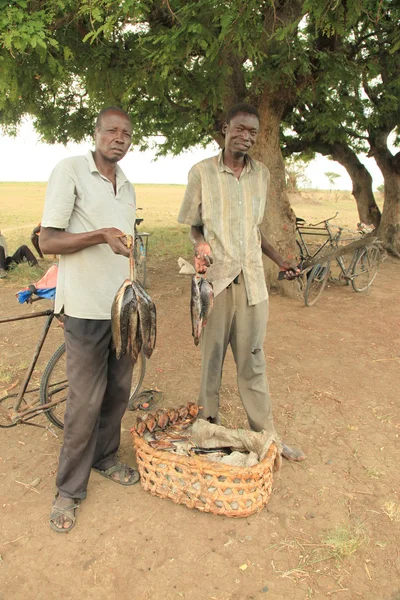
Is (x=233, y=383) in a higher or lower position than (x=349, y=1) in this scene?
lower

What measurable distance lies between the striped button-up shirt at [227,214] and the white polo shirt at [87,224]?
1.66ft

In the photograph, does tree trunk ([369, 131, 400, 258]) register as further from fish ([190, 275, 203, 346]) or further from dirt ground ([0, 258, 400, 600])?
fish ([190, 275, 203, 346])

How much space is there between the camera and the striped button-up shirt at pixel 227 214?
10.0 ft

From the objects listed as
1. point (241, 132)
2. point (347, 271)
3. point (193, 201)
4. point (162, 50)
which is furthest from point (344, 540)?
point (347, 271)

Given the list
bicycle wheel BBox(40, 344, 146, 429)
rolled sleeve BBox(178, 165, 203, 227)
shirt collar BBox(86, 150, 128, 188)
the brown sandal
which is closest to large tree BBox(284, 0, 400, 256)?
rolled sleeve BBox(178, 165, 203, 227)

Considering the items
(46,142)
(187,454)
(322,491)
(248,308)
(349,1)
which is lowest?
(322,491)

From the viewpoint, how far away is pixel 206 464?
2869 millimetres

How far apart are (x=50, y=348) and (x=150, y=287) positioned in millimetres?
3358

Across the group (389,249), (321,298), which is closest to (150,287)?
(321,298)

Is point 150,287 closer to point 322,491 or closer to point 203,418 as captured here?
point 203,418

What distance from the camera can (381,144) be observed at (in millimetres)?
12281

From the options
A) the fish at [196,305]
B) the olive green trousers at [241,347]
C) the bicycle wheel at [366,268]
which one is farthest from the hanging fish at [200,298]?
the bicycle wheel at [366,268]

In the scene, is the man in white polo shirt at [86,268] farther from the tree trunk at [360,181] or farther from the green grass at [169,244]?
the tree trunk at [360,181]

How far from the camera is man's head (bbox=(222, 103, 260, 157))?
2900mm
